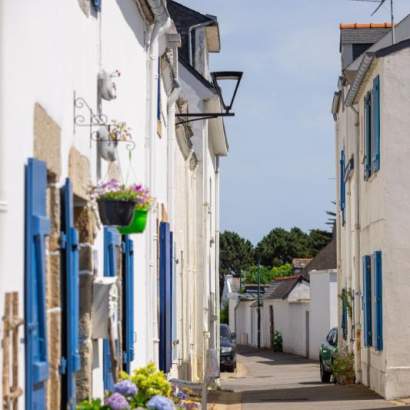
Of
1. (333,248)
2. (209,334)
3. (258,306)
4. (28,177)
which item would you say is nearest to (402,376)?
(209,334)

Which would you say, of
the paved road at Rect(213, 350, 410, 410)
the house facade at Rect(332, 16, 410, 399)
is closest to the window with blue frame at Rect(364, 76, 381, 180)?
the house facade at Rect(332, 16, 410, 399)

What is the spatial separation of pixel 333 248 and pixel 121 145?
41.6m

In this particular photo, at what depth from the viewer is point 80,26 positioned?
9.50m

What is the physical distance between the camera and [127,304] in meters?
12.3

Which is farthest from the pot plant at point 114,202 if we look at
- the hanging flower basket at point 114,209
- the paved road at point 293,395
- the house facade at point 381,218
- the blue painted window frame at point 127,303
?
the house facade at point 381,218

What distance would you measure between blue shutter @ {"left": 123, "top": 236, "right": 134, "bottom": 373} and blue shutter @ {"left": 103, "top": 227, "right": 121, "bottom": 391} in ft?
3.44

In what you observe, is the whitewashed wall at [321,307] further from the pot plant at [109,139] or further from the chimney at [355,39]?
the pot plant at [109,139]

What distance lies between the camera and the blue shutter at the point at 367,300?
23.8 m

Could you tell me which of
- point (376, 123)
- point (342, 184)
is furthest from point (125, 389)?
point (342, 184)

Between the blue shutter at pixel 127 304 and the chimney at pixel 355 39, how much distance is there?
19890 mm

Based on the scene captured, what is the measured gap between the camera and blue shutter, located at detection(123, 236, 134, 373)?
1229cm

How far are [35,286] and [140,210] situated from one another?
2.91 meters

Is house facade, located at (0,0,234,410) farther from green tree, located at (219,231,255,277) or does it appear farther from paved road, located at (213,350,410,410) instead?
green tree, located at (219,231,255,277)

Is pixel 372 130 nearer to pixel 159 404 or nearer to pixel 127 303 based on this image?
pixel 127 303
